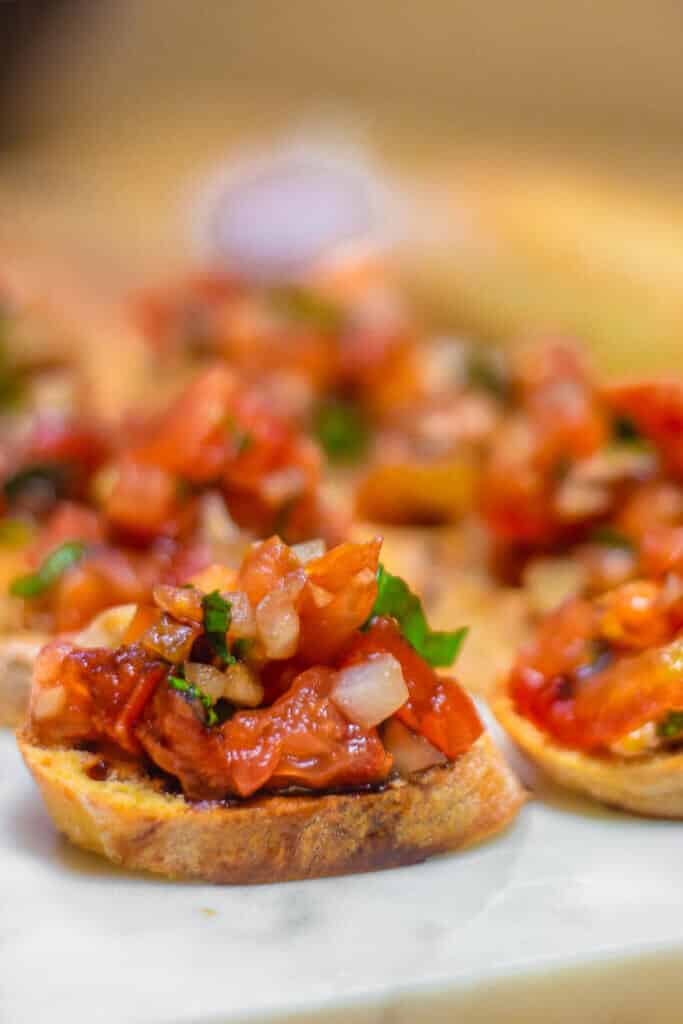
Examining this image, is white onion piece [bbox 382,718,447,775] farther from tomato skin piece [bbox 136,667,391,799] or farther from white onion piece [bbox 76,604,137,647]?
white onion piece [bbox 76,604,137,647]

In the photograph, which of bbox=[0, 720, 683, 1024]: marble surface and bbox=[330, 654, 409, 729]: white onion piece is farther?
bbox=[330, 654, 409, 729]: white onion piece

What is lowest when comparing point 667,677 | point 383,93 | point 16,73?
point 16,73

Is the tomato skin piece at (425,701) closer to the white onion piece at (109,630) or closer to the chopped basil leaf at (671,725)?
the chopped basil leaf at (671,725)

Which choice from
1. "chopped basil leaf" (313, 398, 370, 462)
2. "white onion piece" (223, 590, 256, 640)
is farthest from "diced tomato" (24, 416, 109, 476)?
"white onion piece" (223, 590, 256, 640)

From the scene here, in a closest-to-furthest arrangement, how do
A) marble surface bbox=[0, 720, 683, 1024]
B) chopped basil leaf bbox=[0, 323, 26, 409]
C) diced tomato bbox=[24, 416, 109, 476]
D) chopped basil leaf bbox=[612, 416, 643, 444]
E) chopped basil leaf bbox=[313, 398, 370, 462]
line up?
1. marble surface bbox=[0, 720, 683, 1024]
2. chopped basil leaf bbox=[612, 416, 643, 444]
3. diced tomato bbox=[24, 416, 109, 476]
4. chopped basil leaf bbox=[313, 398, 370, 462]
5. chopped basil leaf bbox=[0, 323, 26, 409]

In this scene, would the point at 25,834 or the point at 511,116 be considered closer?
the point at 25,834

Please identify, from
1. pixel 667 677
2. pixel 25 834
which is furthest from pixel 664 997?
pixel 25 834

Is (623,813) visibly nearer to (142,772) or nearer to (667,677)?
(667,677)
